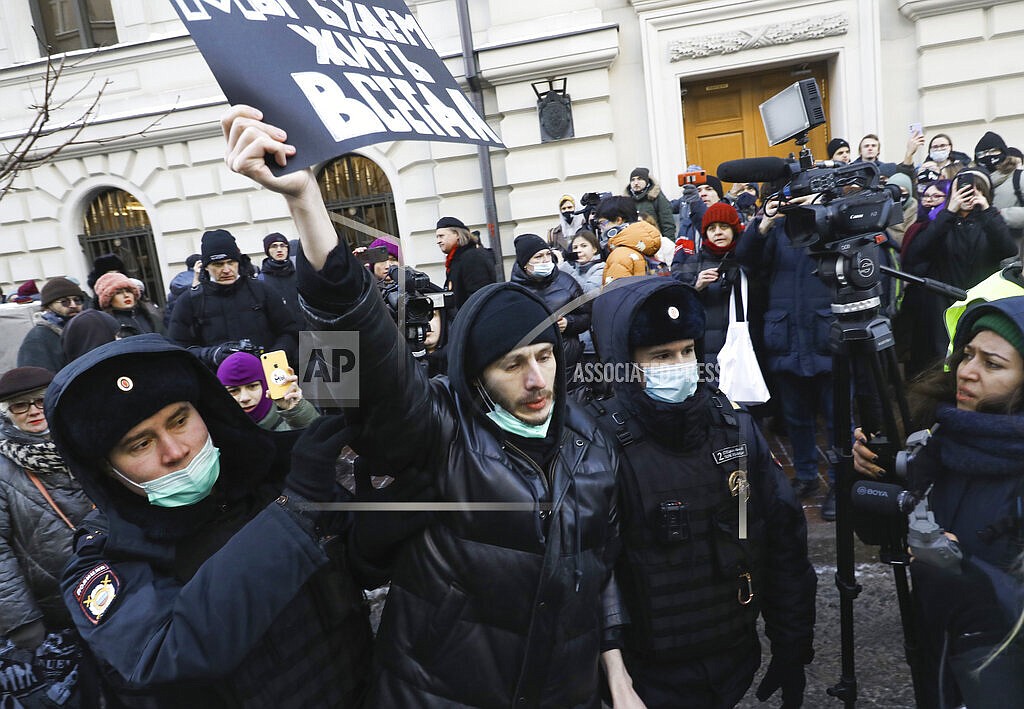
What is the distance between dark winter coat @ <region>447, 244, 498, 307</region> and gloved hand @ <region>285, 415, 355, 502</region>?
4.03 metres

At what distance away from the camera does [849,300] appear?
228 centimetres

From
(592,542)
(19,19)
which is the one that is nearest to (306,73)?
(592,542)

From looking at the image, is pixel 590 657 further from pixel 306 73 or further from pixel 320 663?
pixel 306 73

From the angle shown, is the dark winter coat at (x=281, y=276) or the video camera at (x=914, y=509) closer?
the video camera at (x=914, y=509)

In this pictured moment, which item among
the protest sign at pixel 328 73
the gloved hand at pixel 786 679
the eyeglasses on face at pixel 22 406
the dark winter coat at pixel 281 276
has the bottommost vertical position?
the gloved hand at pixel 786 679

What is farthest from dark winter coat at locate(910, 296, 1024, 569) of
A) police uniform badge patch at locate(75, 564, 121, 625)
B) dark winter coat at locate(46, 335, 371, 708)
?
police uniform badge patch at locate(75, 564, 121, 625)

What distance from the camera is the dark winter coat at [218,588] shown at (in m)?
1.31

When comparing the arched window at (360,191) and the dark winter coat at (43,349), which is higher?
the arched window at (360,191)

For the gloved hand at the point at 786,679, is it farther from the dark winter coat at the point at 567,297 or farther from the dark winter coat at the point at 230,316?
the dark winter coat at the point at 230,316

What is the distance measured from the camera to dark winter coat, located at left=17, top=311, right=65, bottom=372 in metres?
4.83

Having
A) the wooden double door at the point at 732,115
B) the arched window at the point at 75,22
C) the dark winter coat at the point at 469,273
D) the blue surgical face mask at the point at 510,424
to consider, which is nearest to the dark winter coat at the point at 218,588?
the blue surgical face mask at the point at 510,424

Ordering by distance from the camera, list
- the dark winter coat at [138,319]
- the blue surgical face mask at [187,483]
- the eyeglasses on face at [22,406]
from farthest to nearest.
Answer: the dark winter coat at [138,319]
the eyeglasses on face at [22,406]
the blue surgical face mask at [187,483]

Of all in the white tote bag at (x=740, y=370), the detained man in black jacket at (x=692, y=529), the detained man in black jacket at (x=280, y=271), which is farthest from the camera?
the detained man in black jacket at (x=280, y=271)

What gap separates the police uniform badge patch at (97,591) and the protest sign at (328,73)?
0.87m
